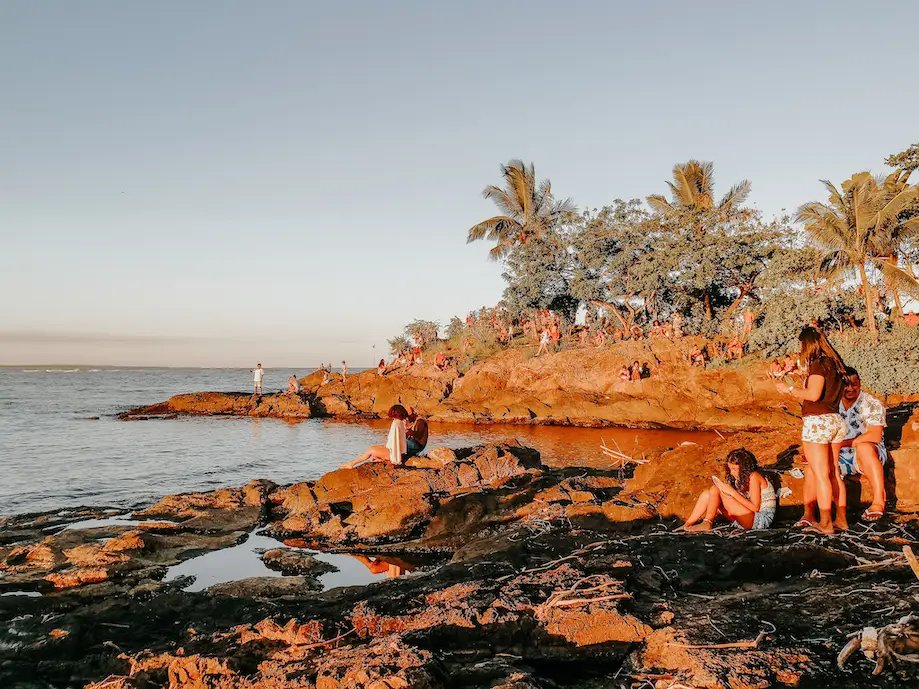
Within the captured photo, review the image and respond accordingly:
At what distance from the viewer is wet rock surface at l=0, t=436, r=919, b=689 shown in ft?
12.1

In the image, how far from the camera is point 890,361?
71.4 feet

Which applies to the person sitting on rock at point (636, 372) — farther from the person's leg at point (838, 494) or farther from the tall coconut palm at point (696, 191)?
the person's leg at point (838, 494)

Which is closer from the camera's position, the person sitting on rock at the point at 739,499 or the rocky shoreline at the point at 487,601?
the rocky shoreline at the point at 487,601

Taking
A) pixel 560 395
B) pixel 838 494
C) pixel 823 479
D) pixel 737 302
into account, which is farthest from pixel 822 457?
pixel 737 302

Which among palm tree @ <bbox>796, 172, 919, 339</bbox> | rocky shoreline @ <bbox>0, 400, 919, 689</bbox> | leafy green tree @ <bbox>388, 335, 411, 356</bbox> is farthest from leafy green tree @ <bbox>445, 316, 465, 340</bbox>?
rocky shoreline @ <bbox>0, 400, 919, 689</bbox>

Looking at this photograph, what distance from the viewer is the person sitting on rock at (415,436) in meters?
11.6

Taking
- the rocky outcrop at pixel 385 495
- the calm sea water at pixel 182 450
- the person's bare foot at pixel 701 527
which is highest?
the person's bare foot at pixel 701 527

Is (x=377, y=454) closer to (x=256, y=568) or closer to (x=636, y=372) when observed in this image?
(x=256, y=568)

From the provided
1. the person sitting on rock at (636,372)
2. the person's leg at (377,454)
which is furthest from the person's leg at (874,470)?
the person sitting on rock at (636,372)

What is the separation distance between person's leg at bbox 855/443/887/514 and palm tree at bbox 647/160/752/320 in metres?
24.3

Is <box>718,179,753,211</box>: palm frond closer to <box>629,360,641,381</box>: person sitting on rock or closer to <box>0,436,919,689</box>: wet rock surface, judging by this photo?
<box>629,360,641,381</box>: person sitting on rock

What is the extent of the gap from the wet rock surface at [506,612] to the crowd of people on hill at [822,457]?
0.35 m

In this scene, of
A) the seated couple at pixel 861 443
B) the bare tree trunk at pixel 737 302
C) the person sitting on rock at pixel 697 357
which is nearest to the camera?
the seated couple at pixel 861 443

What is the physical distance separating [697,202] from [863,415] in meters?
31.4
